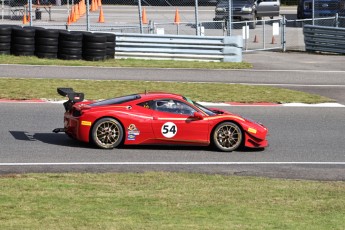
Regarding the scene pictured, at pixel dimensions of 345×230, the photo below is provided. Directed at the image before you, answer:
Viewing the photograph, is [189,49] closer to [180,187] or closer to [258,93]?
[258,93]

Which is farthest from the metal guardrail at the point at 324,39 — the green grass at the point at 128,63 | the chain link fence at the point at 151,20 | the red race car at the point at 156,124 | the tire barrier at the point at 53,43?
the red race car at the point at 156,124

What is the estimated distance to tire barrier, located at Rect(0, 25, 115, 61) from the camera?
24.7 metres

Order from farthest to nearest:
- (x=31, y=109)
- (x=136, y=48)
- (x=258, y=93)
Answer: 1. (x=136, y=48)
2. (x=258, y=93)
3. (x=31, y=109)

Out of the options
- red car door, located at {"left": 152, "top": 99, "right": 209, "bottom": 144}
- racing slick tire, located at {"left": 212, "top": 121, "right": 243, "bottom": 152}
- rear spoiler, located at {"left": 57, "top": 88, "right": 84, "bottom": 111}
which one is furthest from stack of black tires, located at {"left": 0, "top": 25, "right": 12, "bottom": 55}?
racing slick tire, located at {"left": 212, "top": 121, "right": 243, "bottom": 152}

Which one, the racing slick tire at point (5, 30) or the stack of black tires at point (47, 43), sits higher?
the racing slick tire at point (5, 30)

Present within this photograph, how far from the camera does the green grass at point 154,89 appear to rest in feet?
66.1

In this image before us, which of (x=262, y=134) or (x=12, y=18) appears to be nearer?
(x=262, y=134)

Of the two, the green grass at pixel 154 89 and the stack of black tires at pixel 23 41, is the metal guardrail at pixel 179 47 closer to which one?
the stack of black tires at pixel 23 41

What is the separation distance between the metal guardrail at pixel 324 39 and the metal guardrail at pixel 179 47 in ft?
19.5

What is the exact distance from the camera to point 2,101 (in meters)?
18.8

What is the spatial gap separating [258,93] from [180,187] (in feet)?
33.1

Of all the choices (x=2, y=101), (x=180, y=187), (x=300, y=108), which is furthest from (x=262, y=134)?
(x=2, y=101)

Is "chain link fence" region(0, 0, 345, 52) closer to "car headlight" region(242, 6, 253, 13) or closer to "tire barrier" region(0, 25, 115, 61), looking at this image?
"car headlight" region(242, 6, 253, 13)

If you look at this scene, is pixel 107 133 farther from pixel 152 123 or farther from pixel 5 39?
pixel 5 39
